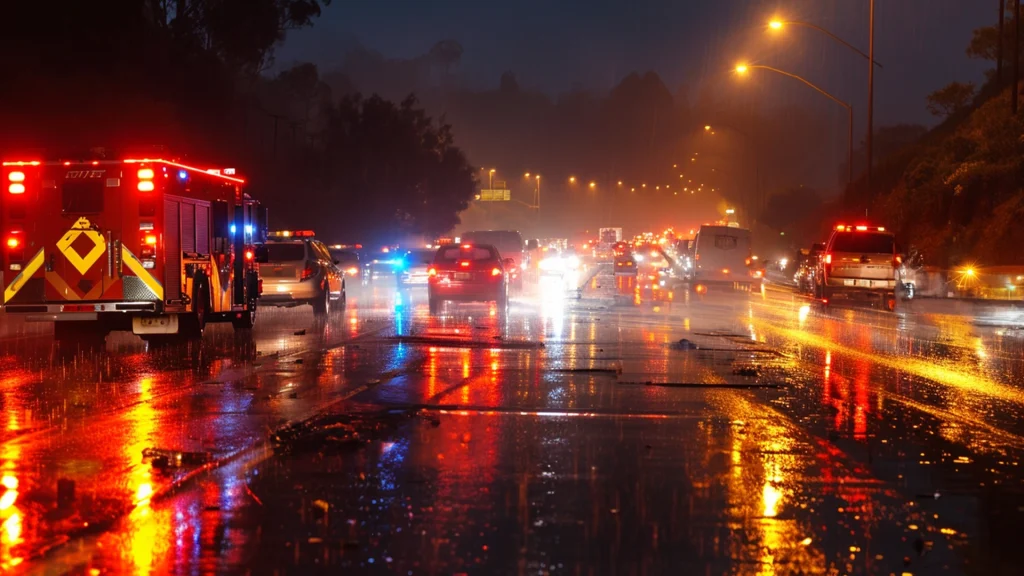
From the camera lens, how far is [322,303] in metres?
28.5

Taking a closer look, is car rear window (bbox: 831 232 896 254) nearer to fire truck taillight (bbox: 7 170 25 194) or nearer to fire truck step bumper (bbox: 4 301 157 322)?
fire truck step bumper (bbox: 4 301 157 322)

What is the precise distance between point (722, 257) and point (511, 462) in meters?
38.9

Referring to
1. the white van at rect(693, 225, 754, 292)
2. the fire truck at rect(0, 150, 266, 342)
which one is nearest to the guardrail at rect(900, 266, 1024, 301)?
the white van at rect(693, 225, 754, 292)

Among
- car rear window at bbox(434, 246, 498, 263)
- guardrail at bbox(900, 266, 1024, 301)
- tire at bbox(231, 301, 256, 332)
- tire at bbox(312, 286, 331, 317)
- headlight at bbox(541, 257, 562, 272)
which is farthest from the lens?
headlight at bbox(541, 257, 562, 272)

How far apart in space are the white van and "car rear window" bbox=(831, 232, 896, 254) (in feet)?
39.3

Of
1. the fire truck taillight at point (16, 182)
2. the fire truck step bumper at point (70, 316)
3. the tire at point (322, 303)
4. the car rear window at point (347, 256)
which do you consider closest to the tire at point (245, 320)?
the fire truck step bumper at point (70, 316)

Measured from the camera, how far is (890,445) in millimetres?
9844

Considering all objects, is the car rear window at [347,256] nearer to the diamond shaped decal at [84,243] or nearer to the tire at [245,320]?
the tire at [245,320]

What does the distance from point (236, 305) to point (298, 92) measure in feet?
319

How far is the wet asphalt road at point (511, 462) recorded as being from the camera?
6363 mm

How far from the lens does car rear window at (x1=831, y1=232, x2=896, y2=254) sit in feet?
112

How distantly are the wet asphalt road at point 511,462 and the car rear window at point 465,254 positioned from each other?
12.6 meters

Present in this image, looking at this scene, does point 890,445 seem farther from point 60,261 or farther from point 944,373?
Answer: point 60,261

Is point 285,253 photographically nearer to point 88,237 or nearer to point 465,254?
point 465,254
